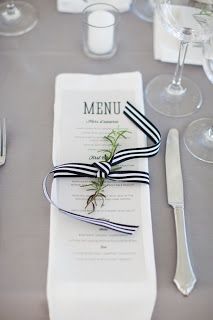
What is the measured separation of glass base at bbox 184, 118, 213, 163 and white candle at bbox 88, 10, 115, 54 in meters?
0.22

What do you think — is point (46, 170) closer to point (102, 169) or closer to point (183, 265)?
point (102, 169)

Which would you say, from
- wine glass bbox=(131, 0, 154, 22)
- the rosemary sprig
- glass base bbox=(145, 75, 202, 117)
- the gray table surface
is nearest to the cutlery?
the gray table surface

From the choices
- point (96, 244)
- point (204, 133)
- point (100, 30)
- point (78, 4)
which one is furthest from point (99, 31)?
point (96, 244)

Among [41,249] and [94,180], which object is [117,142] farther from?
[41,249]

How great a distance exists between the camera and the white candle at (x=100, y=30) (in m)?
0.80

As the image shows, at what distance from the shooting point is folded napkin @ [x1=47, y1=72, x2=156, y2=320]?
0.56 metres

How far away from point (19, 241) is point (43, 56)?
1.18 feet

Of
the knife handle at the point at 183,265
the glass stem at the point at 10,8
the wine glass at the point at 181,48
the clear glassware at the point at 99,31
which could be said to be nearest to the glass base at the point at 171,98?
the wine glass at the point at 181,48

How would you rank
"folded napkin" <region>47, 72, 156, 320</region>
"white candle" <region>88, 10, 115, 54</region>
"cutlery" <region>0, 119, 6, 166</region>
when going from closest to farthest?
"folded napkin" <region>47, 72, 156, 320</region> < "cutlery" <region>0, 119, 6, 166</region> < "white candle" <region>88, 10, 115, 54</region>

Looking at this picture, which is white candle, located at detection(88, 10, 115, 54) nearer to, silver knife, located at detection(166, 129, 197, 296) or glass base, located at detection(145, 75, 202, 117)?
glass base, located at detection(145, 75, 202, 117)

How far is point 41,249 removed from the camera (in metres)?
0.59

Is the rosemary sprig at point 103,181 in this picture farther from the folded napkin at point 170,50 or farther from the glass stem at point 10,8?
the glass stem at point 10,8

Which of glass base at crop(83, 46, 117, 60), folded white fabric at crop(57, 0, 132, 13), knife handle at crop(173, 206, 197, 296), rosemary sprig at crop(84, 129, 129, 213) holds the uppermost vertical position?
folded white fabric at crop(57, 0, 132, 13)

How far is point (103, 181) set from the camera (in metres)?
0.65
